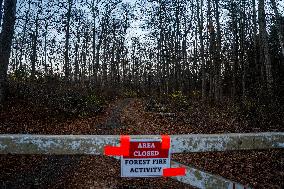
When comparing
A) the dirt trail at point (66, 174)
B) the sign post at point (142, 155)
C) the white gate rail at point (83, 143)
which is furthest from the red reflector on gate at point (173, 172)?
the dirt trail at point (66, 174)

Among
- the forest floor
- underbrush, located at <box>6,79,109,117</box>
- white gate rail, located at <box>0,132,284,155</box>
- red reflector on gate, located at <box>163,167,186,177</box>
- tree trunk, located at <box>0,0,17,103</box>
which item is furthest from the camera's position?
underbrush, located at <box>6,79,109,117</box>

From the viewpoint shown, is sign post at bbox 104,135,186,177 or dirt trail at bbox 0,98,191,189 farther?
dirt trail at bbox 0,98,191,189

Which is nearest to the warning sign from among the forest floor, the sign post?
the sign post

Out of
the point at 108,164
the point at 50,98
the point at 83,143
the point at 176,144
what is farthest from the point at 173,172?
the point at 50,98

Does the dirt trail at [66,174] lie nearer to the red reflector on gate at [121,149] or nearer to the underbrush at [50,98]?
the red reflector on gate at [121,149]

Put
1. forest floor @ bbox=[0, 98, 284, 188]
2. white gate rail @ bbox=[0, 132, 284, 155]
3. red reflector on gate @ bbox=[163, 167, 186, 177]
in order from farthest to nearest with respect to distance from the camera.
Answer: forest floor @ bbox=[0, 98, 284, 188] → red reflector on gate @ bbox=[163, 167, 186, 177] → white gate rail @ bbox=[0, 132, 284, 155]

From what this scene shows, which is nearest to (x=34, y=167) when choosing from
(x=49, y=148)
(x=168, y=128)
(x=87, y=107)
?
(x=49, y=148)

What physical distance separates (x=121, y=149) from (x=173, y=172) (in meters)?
0.59

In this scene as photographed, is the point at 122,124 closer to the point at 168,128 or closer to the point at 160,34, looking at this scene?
the point at 168,128

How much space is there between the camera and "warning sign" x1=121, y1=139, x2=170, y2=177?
273cm

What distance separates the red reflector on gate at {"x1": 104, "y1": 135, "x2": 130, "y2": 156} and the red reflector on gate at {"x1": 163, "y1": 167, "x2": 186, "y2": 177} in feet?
1.41

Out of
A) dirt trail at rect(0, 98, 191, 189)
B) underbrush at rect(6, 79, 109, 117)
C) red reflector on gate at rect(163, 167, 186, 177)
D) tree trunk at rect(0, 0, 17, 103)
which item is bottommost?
dirt trail at rect(0, 98, 191, 189)

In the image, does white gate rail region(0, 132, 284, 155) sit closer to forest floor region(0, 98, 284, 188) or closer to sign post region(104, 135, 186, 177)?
sign post region(104, 135, 186, 177)

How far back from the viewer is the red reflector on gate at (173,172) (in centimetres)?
286
